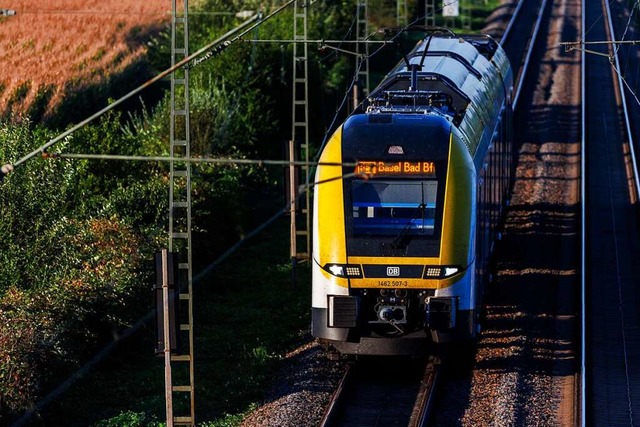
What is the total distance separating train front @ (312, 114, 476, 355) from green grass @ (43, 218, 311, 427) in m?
2.06

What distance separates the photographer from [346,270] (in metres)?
18.5

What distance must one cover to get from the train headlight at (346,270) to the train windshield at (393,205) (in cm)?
45

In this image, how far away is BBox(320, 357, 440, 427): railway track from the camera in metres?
17.9

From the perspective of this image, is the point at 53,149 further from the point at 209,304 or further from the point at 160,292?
the point at 160,292

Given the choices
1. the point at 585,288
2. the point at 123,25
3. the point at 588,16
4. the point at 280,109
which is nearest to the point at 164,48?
the point at 280,109

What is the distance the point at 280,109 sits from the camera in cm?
4284

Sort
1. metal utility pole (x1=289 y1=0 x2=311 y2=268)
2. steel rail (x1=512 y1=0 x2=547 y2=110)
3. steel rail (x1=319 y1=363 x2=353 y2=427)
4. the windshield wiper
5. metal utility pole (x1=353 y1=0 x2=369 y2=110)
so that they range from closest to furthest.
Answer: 1. steel rail (x1=319 y1=363 x2=353 y2=427)
2. the windshield wiper
3. metal utility pole (x1=289 y1=0 x2=311 y2=268)
4. metal utility pole (x1=353 y1=0 x2=369 y2=110)
5. steel rail (x1=512 y1=0 x2=547 y2=110)

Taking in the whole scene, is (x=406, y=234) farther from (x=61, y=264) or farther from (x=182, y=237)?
(x=61, y=264)

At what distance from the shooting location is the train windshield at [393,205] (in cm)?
1853

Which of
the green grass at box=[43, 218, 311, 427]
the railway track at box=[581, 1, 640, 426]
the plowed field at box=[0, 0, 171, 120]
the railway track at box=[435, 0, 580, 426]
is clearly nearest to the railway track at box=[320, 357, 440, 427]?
the railway track at box=[435, 0, 580, 426]

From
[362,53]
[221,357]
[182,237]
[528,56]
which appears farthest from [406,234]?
[528,56]

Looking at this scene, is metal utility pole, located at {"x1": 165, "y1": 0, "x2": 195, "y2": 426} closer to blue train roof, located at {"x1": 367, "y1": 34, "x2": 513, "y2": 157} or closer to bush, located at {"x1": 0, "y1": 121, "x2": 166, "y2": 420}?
bush, located at {"x1": 0, "y1": 121, "x2": 166, "y2": 420}

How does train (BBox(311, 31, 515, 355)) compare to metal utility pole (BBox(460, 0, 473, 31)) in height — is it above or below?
below

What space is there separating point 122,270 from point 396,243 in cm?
633
